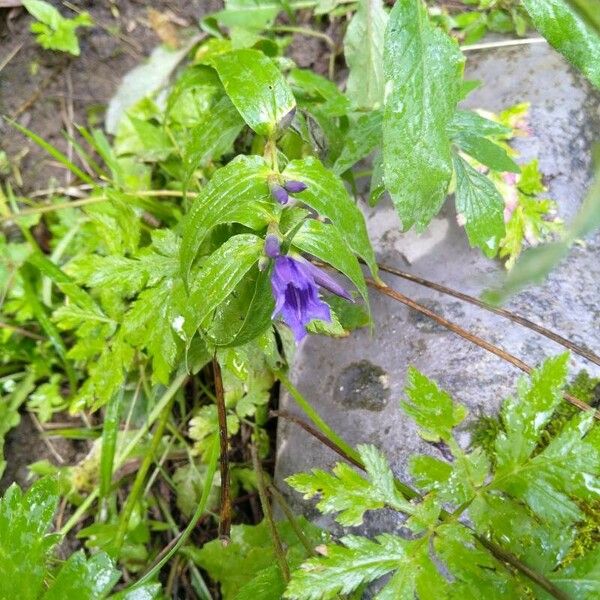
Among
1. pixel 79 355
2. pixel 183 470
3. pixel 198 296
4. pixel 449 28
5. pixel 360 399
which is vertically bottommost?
pixel 183 470

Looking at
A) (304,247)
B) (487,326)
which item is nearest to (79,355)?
(304,247)

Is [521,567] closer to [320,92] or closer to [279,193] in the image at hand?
[279,193]

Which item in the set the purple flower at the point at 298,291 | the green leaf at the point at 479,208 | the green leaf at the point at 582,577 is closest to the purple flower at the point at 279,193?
→ the purple flower at the point at 298,291

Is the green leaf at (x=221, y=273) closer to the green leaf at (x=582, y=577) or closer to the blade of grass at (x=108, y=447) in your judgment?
the blade of grass at (x=108, y=447)

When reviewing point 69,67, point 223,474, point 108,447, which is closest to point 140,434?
point 108,447

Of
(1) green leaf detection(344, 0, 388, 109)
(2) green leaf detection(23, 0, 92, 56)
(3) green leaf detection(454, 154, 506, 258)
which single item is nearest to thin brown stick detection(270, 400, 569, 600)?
(3) green leaf detection(454, 154, 506, 258)

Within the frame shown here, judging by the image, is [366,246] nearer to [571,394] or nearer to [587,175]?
[571,394]
